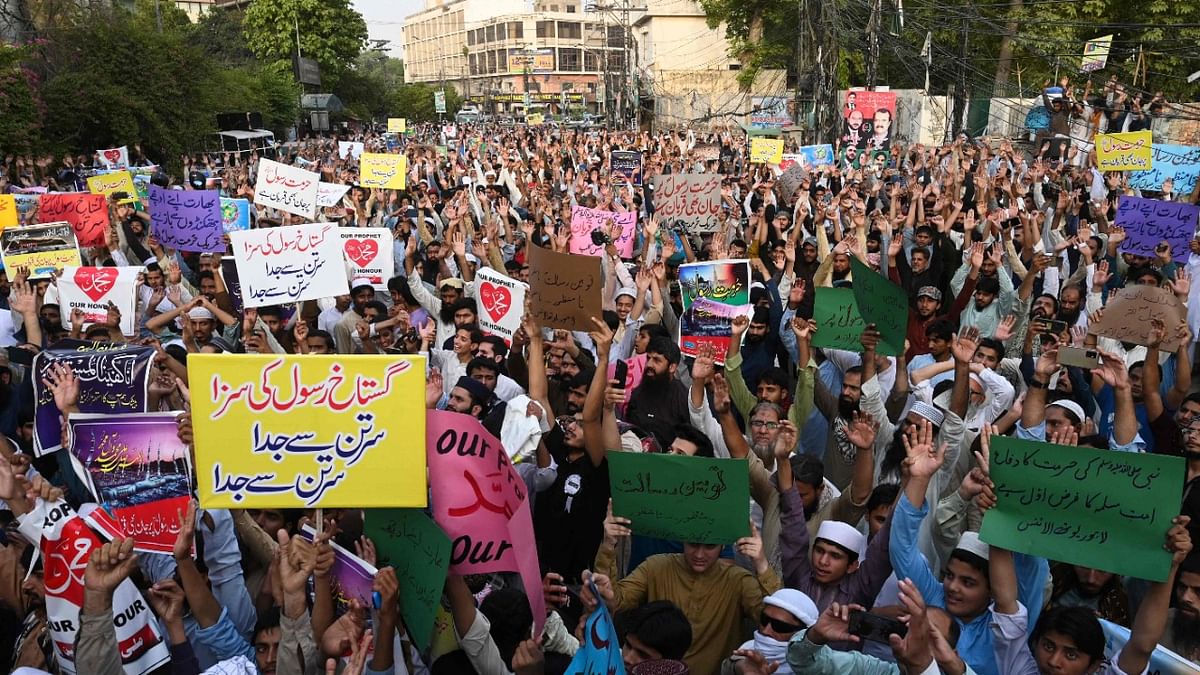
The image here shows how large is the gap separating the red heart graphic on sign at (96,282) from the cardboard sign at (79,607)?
419 cm

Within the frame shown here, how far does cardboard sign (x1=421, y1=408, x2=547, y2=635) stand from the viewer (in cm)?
331

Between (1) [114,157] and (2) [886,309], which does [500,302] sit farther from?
(1) [114,157]

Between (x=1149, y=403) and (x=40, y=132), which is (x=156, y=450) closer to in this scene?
(x=1149, y=403)

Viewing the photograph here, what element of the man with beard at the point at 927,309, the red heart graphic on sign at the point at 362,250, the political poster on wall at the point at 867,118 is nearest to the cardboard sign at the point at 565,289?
the man with beard at the point at 927,309

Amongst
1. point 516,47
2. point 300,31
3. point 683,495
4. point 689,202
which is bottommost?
point 683,495

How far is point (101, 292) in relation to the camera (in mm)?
7199

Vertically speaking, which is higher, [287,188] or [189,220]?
[287,188]

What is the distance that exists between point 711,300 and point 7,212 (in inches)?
273

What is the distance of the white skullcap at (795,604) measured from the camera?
10.7 ft

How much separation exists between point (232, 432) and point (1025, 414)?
3535mm

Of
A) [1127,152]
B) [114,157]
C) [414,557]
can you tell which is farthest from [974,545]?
[114,157]

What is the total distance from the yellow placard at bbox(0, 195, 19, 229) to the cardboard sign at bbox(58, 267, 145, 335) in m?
2.56

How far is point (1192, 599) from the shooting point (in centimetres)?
338

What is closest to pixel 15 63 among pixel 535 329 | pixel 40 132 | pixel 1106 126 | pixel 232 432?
pixel 40 132
